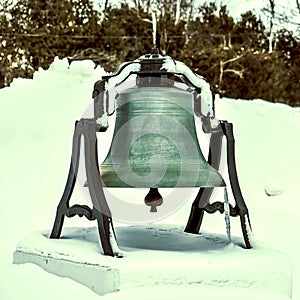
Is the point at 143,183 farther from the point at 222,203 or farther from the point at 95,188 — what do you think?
the point at 222,203

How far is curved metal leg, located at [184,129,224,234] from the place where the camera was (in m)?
2.39

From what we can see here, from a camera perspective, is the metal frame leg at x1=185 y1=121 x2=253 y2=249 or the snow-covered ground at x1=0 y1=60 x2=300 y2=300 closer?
the metal frame leg at x1=185 y1=121 x2=253 y2=249

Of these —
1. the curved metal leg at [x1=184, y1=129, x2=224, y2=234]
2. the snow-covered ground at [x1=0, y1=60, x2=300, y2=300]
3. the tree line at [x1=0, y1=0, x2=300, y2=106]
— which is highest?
the tree line at [x1=0, y1=0, x2=300, y2=106]

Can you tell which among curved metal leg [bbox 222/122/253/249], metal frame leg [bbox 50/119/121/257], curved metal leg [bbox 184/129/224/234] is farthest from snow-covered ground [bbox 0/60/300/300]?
metal frame leg [bbox 50/119/121/257]

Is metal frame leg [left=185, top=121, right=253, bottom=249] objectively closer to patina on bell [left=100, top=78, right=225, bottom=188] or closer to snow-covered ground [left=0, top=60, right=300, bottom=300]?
patina on bell [left=100, top=78, right=225, bottom=188]

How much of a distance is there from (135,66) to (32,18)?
685 centimetres

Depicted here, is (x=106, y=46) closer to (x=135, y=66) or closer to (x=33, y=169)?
(x=33, y=169)

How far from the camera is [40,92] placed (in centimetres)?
625

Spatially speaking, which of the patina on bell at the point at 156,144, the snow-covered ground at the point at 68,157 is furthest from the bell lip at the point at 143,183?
the snow-covered ground at the point at 68,157

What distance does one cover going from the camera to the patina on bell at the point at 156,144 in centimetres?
211

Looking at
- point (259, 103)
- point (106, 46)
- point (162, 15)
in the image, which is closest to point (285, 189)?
point (259, 103)

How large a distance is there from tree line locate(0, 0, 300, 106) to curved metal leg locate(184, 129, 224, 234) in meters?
5.60

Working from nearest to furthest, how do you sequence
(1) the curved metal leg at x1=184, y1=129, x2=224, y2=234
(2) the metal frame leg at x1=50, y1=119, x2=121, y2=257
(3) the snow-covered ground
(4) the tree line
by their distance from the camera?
(2) the metal frame leg at x1=50, y1=119, x2=121, y2=257
(1) the curved metal leg at x1=184, y1=129, x2=224, y2=234
(3) the snow-covered ground
(4) the tree line

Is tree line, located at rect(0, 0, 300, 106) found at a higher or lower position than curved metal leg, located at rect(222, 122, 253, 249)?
higher
